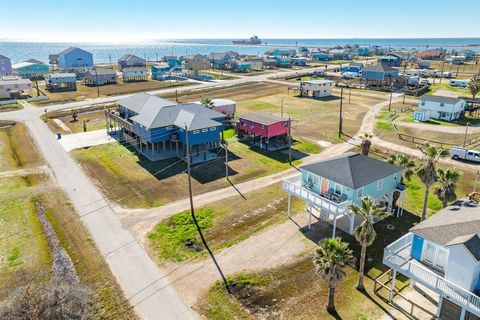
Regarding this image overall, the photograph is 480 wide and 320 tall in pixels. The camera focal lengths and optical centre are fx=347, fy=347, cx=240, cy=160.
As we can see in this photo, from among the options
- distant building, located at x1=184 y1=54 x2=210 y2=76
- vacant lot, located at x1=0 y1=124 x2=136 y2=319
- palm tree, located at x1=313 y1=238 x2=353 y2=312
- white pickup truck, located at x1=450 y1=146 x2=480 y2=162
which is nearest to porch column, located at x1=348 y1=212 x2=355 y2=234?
palm tree, located at x1=313 y1=238 x2=353 y2=312

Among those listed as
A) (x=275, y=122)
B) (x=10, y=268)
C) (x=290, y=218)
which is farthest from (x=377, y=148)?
(x=10, y=268)

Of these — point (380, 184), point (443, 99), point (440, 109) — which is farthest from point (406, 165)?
point (443, 99)

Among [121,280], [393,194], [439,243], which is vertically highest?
[439,243]

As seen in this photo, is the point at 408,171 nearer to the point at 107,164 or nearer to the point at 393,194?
the point at 393,194

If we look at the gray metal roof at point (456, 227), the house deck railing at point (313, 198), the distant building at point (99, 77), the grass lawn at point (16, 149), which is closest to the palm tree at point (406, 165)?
the gray metal roof at point (456, 227)

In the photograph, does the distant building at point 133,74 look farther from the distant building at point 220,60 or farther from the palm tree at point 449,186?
the palm tree at point 449,186

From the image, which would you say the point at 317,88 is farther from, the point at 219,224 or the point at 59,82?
the point at 59,82
